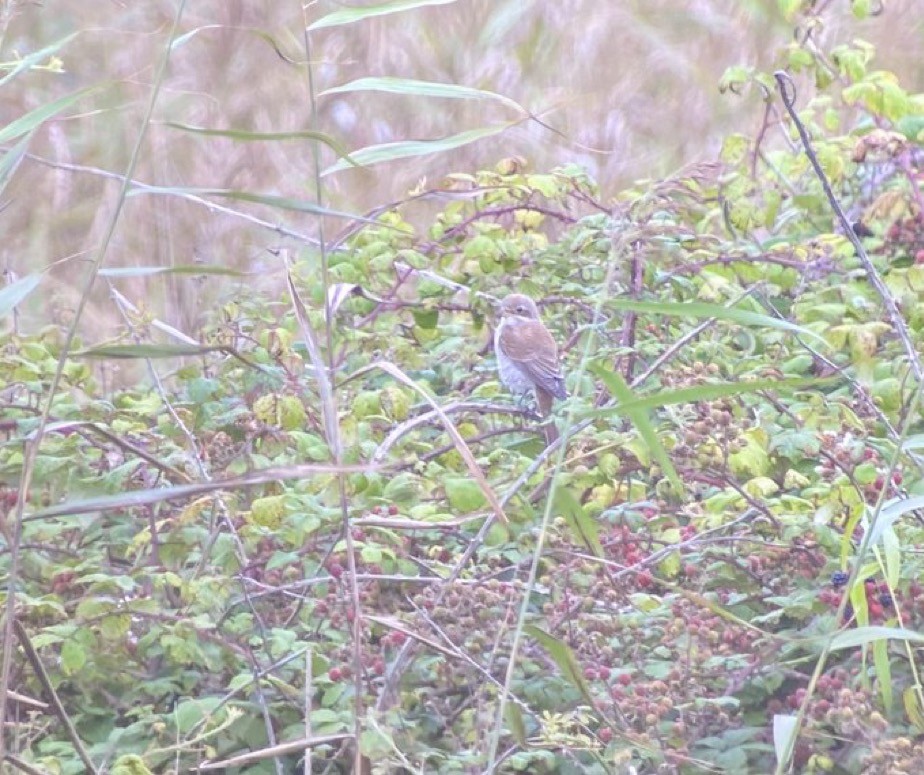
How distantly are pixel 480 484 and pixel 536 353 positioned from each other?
248 cm

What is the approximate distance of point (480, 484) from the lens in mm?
1798

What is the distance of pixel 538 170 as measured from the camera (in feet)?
20.8

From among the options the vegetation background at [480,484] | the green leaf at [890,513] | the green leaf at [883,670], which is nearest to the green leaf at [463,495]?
the vegetation background at [480,484]

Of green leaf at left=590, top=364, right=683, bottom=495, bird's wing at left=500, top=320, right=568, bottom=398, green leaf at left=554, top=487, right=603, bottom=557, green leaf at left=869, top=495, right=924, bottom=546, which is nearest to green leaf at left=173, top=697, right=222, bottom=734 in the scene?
green leaf at left=554, top=487, right=603, bottom=557

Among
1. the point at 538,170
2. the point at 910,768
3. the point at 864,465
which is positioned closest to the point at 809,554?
the point at 864,465

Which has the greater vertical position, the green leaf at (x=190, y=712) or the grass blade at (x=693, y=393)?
the grass blade at (x=693, y=393)

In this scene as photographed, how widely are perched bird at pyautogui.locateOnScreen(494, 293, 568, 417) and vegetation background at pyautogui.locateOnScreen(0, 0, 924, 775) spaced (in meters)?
0.08

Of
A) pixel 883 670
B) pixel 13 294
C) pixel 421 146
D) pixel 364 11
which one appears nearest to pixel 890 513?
pixel 883 670

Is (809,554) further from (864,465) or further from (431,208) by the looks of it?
(431,208)

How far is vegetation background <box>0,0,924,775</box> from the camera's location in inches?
77.4

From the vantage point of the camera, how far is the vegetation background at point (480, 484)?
1.96m

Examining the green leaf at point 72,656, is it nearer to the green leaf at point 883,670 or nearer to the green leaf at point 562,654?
the green leaf at point 562,654

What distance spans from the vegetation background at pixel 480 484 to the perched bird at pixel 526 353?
0.08 m

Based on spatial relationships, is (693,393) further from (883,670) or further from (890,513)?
(883,670)
